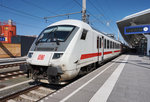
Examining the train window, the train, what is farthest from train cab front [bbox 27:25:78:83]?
the train window

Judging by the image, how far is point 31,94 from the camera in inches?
174

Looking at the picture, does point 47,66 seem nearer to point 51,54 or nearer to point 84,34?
point 51,54

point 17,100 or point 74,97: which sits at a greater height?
point 74,97

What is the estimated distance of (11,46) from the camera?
802 inches

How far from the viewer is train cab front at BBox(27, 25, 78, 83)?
4316 millimetres

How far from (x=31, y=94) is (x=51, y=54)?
1787 millimetres

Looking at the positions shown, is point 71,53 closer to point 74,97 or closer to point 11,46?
point 74,97

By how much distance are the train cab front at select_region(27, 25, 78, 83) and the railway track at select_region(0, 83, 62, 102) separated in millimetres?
546

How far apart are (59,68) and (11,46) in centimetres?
1971

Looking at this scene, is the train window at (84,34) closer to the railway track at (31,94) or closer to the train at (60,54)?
the train at (60,54)

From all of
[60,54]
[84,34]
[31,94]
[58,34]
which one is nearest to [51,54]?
[60,54]

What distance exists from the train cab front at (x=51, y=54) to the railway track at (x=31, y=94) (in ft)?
1.79

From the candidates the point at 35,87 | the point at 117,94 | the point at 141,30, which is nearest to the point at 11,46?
the point at 35,87

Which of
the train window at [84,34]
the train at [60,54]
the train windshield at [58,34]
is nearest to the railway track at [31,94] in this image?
the train at [60,54]
